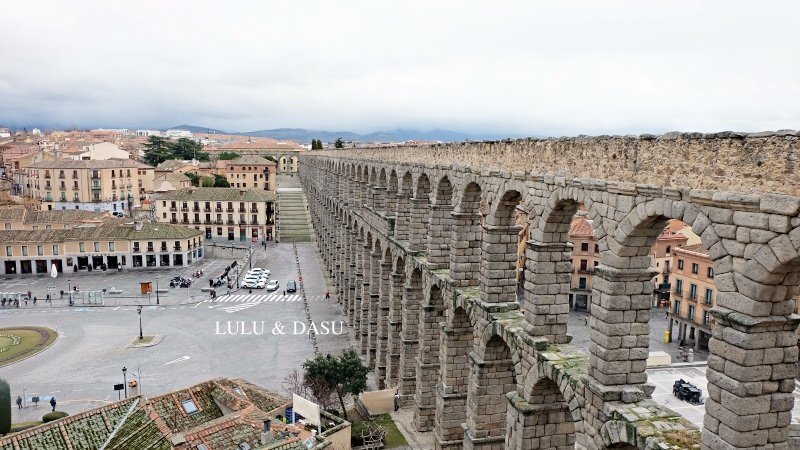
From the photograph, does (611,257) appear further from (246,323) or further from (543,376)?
(246,323)

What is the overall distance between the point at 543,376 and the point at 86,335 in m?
46.2

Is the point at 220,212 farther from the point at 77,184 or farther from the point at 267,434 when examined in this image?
the point at 267,434

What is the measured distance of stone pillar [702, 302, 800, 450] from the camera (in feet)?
33.1

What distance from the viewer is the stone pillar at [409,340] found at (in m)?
31.2

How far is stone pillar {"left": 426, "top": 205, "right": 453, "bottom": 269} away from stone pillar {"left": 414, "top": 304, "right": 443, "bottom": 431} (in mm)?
2177

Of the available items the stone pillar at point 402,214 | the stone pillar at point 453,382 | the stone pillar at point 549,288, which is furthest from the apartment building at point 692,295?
the stone pillar at point 549,288

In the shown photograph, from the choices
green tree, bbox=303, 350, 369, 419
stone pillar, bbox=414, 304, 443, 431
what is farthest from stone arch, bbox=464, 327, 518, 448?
green tree, bbox=303, 350, 369, 419

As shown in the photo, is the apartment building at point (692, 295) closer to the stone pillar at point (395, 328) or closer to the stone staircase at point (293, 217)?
the stone pillar at point (395, 328)

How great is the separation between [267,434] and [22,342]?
118 ft

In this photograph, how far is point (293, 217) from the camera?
10944 centimetres

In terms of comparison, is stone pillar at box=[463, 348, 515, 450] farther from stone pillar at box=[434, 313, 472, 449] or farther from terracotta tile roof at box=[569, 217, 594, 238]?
terracotta tile roof at box=[569, 217, 594, 238]

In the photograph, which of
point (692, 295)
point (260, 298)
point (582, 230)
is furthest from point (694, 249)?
point (260, 298)

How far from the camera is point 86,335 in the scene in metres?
50.5

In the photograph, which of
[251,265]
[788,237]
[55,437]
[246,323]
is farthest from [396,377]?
[251,265]
